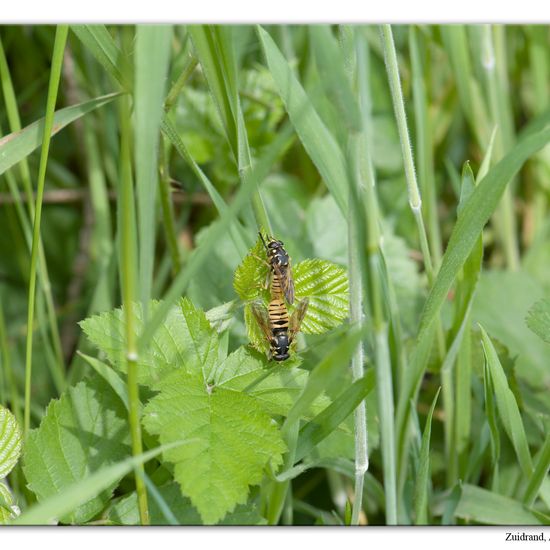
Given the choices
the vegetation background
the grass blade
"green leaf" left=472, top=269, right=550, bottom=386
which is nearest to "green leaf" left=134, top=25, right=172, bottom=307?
the vegetation background

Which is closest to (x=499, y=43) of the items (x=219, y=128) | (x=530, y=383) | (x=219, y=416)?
(x=219, y=128)

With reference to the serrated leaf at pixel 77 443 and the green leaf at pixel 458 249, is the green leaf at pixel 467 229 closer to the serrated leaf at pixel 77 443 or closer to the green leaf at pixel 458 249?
the green leaf at pixel 458 249

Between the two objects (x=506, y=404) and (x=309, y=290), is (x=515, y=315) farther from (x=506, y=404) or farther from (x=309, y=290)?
(x=309, y=290)

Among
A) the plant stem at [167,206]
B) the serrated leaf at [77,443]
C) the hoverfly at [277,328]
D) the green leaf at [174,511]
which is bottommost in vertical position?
the green leaf at [174,511]

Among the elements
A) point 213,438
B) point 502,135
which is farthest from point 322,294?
point 502,135

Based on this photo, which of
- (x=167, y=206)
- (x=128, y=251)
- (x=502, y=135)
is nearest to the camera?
(x=128, y=251)

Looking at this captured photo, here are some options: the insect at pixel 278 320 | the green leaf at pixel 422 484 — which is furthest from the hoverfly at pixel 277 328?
the green leaf at pixel 422 484
